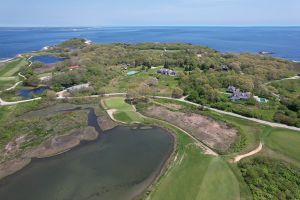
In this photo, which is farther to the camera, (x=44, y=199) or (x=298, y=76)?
(x=298, y=76)

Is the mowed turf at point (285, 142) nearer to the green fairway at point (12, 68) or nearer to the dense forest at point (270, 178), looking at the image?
the dense forest at point (270, 178)

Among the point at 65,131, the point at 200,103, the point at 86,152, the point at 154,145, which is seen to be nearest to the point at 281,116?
the point at 200,103

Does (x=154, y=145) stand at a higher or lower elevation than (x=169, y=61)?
lower

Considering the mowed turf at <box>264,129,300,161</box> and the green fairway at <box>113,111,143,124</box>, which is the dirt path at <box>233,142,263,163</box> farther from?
the green fairway at <box>113,111,143,124</box>

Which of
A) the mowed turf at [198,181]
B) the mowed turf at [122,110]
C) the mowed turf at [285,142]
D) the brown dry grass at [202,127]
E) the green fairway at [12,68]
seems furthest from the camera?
the green fairway at [12,68]

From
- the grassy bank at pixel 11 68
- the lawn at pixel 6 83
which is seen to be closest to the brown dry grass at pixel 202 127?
the lawn at pixel 6 83

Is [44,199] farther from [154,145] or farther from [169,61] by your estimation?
[169,61]
